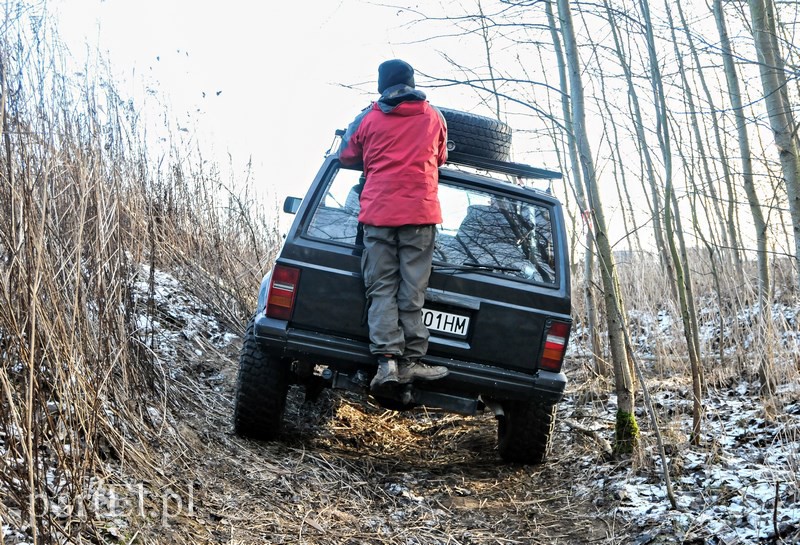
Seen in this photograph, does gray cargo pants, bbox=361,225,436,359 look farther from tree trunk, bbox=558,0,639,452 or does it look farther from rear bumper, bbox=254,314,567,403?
tree trunk, bbox=558,0,639,452

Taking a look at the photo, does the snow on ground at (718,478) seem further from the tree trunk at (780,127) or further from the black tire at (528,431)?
the tree trunk at (780,127)

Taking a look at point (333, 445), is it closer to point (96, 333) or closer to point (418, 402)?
point (418, 402)

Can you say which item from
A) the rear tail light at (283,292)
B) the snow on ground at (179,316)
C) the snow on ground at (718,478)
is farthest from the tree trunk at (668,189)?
the snow on ground at (179,316)

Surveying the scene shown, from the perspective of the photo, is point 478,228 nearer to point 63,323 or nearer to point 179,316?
point 63,323

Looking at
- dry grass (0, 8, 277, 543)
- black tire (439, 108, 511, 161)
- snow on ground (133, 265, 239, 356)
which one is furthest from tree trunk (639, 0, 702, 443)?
snow on ground (133, 265, 239, 356)

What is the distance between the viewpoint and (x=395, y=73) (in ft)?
13.2

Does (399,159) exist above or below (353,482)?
above

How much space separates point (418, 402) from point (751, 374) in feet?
11.3

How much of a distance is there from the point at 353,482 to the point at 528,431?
3.83ft

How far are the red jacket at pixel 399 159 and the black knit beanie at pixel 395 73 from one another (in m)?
0.09

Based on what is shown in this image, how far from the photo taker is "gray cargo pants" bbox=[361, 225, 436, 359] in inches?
147

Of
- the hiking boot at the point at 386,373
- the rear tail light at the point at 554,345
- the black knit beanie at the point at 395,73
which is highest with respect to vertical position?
the black knit beanie at the point at 395,73

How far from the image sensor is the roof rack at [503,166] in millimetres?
4379

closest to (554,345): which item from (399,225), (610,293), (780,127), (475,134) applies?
(610,293)
